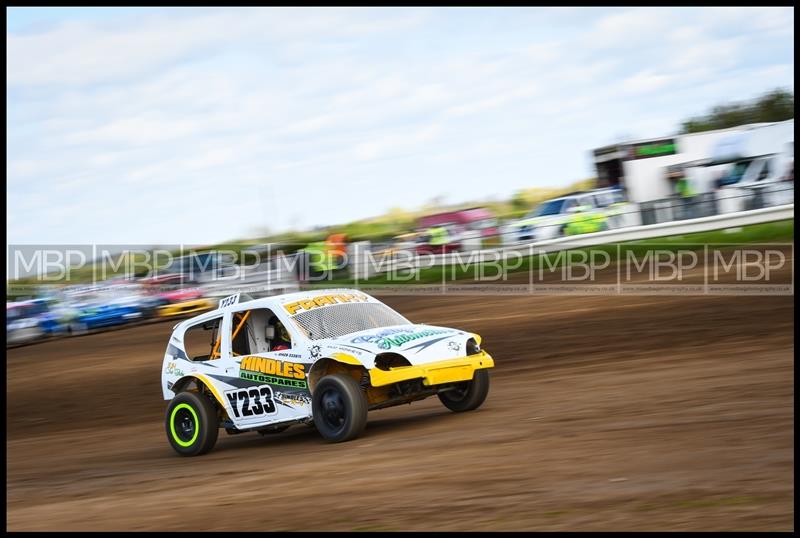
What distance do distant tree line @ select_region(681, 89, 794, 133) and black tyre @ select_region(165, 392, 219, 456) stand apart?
158 ft

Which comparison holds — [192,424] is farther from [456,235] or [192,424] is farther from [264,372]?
[456,235]

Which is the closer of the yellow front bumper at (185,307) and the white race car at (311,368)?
the white race car at (311,368)

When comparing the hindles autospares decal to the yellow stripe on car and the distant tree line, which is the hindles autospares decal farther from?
the distant tree line

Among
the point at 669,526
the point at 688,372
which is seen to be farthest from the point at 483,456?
the point at 688,372

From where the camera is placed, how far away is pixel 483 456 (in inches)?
295

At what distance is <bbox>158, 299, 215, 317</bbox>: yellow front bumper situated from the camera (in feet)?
82.1

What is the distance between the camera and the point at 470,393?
10023 mm

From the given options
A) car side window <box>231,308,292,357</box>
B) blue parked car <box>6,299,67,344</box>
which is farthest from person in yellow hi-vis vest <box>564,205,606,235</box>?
car side window <box>231,308,292,357</box>

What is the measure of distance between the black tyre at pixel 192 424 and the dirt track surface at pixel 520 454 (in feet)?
0.65

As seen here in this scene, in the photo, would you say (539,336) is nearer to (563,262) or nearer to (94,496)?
(563,262)

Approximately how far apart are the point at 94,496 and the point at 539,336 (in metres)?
9.46

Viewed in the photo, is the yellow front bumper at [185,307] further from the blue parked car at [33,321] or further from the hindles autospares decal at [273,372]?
the hindles autospares decal at [273,372]

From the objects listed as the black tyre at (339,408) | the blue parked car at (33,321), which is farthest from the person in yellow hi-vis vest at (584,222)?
the black tyre at (339,408)

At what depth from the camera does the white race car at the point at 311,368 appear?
9086 mm
